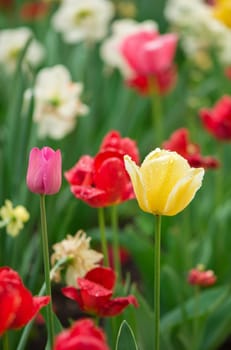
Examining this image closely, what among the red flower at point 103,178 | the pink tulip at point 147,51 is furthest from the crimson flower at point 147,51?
the red flower at point 103,178

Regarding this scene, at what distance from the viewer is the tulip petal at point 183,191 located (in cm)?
95

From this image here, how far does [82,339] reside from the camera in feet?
2.30

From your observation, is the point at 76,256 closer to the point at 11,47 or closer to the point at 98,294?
the point at 98,294

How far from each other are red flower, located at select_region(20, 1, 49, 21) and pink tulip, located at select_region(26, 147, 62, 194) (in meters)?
2.44

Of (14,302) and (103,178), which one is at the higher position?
(103,178)

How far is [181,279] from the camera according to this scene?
5.60 feet

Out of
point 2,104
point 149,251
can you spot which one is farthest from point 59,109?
point 2,104

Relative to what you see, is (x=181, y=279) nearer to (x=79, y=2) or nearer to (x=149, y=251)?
(x=149, y=251)

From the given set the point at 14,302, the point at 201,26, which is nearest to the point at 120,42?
the point at 201,26

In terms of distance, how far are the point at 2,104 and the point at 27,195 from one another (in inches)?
45.4

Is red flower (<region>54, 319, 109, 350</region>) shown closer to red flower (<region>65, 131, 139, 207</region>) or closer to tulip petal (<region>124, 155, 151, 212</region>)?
tulip petal (<region>124, 155, 151, 212</region>)

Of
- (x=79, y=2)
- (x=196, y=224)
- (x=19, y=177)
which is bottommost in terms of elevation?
(x=196, y=224)

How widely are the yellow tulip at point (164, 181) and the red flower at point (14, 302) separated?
6.4 inches

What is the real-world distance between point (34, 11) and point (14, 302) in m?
2.79
